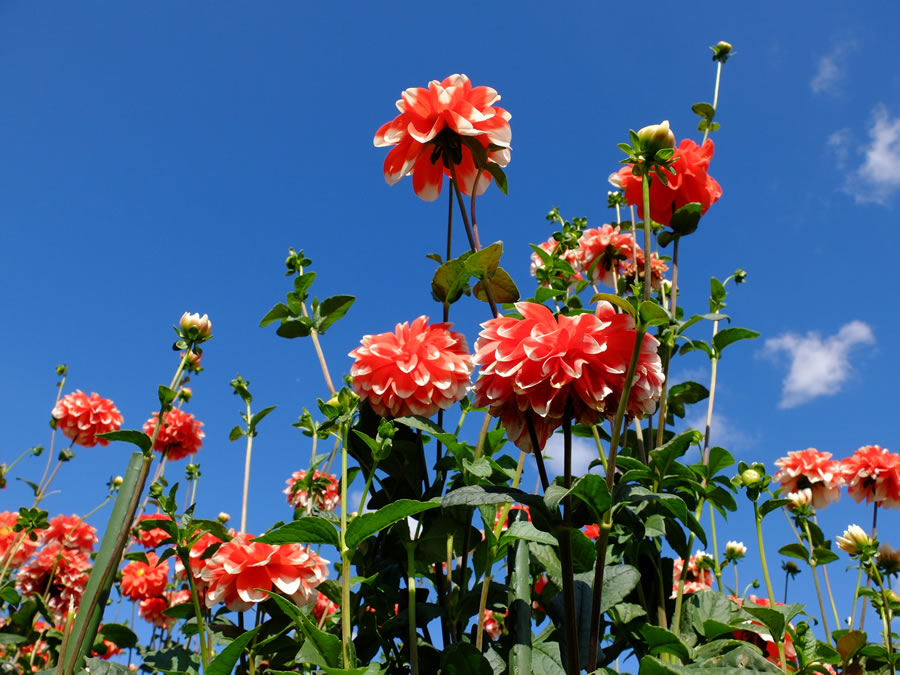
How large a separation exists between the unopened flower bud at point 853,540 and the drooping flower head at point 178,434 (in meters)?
2.76

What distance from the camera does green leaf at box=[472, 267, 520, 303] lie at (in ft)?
4.68

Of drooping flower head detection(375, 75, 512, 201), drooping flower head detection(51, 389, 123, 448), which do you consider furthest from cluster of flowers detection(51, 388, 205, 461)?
drooping flower head detection(375, 75, 512, 201)

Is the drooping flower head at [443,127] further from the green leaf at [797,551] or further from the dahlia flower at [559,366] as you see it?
the green leaf at [797,551]

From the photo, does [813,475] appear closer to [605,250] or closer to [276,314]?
[605,250]

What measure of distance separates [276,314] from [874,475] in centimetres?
243

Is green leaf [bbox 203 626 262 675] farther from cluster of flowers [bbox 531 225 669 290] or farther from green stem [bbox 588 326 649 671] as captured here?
cluster of flowers [bbox 531 225 669 290]

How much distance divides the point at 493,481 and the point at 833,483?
183cm

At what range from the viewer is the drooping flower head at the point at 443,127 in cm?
144

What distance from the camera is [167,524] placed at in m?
1.47

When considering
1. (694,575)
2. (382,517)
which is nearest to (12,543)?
(382,517)

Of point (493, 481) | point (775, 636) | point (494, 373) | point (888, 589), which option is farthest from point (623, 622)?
point (888, 589)

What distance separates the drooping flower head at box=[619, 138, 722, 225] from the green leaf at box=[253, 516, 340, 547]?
1.23m

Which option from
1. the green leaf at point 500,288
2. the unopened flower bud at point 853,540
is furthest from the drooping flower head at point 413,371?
the unopened flower bud at point 853,540

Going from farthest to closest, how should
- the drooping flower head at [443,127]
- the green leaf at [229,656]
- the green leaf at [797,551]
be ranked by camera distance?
the green leaf at [797,551] < the drooping flower head at [443,127] < the green leaf at [229,656]
